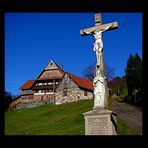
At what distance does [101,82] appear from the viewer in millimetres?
6871

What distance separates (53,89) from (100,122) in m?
29.0

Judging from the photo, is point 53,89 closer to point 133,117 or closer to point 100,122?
point 133,117

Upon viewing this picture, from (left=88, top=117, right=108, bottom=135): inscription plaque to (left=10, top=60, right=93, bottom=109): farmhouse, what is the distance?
81.3 feet

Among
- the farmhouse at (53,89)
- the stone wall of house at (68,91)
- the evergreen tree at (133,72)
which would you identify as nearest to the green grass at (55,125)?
the evergreen tree at (133,72)

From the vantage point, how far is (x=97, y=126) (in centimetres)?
649

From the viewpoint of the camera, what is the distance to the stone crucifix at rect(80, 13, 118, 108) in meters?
6.74

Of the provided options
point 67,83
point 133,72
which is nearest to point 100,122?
point 133,72

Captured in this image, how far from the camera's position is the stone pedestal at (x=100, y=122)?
638cm

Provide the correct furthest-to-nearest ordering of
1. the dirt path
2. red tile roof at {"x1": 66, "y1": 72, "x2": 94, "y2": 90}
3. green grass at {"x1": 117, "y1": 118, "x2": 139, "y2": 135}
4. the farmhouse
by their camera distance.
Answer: red tile roof at {"x1": 66, "y1": 72, "x2": 94, "y2": 90}, the farmhouse, the dirt path, green grass at {"x1": 117, "y1": 118, "x2": 139, "y2": 135}

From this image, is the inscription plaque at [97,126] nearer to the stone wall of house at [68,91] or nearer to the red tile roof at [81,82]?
the stone wall of house at [68,91]

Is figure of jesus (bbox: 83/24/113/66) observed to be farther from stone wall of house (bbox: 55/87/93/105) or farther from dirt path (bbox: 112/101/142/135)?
stone wall of house (bbox: 55/87/93/105)

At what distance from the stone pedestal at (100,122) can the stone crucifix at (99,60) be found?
0.23 meters

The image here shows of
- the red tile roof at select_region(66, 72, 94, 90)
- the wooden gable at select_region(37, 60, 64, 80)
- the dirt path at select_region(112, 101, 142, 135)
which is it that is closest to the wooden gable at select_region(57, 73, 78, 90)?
the red tile roof at select_region(66, 72, 94, 90)
